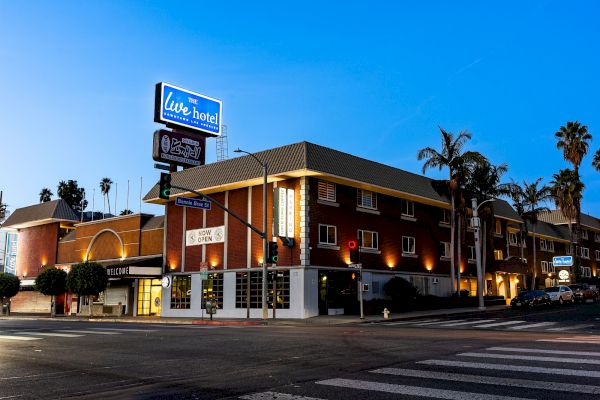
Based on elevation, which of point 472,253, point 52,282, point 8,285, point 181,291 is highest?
point 472,253

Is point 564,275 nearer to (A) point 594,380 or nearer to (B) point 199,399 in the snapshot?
(A) point 594,380

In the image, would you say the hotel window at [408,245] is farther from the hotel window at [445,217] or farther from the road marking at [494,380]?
the road marking at [494,380]

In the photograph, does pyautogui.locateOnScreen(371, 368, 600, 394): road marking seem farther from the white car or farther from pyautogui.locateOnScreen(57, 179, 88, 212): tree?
pyautogui.locateOnScreen(57, 179, 88, 212): tree

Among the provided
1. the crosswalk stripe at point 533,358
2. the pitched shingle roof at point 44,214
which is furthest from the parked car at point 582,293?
the pitched shingle roof at point 44,214

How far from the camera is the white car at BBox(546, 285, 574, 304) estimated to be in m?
45.1

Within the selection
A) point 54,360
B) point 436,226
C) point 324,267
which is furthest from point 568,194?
point 54,360

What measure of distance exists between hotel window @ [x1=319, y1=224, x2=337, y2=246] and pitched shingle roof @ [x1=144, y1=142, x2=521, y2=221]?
3.51 m

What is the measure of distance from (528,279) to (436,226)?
23120mm

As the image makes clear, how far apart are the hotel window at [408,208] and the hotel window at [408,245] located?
6.07ft

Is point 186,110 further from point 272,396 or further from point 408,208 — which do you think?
point 272,396

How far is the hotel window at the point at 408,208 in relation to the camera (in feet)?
148

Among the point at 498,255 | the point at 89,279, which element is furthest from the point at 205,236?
the point at 498,255

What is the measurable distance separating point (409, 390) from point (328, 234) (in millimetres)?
29326

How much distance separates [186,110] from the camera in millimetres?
49500
